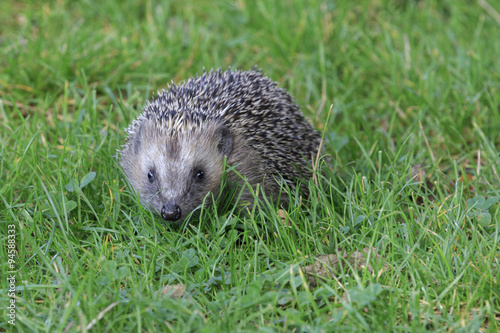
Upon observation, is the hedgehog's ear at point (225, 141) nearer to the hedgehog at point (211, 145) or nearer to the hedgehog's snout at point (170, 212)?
the hedgehog at point (211, 145)

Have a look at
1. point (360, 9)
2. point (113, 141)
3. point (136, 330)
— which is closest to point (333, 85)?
point (360, 9)

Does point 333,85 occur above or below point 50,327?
above

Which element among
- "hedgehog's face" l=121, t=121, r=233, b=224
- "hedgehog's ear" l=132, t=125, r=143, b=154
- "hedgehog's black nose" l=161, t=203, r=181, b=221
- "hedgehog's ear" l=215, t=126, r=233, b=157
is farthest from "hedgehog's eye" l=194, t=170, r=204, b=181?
"hedgehog's ear" l=132, t=125, r=143, b=154

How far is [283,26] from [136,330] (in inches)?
192

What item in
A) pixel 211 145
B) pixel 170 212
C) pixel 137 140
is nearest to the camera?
pixel 170 212

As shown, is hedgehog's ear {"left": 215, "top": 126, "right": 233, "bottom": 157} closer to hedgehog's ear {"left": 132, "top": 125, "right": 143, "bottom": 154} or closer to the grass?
the grass

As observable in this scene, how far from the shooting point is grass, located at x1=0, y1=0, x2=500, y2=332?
3.32m

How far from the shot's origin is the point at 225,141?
4.68 meters

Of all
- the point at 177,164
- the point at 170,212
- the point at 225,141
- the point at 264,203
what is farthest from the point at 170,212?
the point at 264,203

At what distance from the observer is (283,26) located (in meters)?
7.07

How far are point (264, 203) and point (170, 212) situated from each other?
995 millimetres

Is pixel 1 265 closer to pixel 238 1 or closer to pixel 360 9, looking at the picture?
pixel 238 1

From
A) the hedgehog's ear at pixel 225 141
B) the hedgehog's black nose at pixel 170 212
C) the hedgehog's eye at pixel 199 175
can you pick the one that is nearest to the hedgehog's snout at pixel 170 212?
the hedgehog's black nose at pixel 170 212

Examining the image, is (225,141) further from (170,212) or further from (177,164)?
(170,212)
